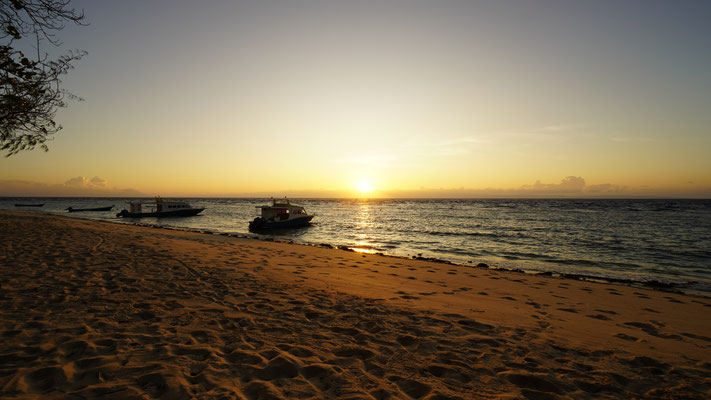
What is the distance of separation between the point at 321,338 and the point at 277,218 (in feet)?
97.0

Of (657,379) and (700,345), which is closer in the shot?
(657,379)

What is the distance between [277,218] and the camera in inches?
1316

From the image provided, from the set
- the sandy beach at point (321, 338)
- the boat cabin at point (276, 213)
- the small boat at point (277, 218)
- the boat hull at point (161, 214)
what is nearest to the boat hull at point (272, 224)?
the small boat at point (277, 218)

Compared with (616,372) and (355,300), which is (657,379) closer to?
(616,372)

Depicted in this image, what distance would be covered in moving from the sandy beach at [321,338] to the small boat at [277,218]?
73.5 ft

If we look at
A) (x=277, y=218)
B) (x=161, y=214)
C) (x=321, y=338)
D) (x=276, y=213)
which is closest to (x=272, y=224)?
(x=277, y=218)

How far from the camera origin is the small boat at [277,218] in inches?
1262

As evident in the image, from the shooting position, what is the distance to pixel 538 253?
19.6m

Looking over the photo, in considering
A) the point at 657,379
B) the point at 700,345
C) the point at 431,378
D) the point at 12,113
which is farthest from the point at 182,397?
the point at 12,113

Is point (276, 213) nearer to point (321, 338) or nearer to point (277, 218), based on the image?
point (277, 218)

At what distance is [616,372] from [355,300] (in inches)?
186

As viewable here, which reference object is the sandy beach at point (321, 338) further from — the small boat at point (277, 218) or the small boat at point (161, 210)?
the small boat at point (161, 210)

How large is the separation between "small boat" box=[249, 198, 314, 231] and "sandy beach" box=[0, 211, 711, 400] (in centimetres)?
2242

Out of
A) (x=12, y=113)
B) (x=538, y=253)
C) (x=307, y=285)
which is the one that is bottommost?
(x=538, y=253)
